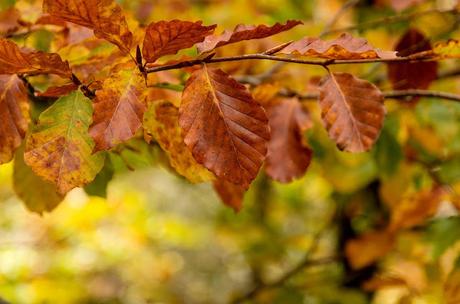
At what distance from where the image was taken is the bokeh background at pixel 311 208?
1160 millimetres

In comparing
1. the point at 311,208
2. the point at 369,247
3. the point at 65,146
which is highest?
the point at 65,146

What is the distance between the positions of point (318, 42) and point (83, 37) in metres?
0.35

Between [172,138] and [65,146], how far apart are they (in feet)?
0.45

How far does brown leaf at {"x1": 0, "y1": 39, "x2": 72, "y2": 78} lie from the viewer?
0.49m

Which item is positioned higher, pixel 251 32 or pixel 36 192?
pixel 251 32

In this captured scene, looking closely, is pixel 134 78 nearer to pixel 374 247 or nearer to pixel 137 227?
pixel 374 247

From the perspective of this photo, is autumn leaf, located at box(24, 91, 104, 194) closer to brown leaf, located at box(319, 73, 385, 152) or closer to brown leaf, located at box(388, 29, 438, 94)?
brown leaf, located at box(319, 73, 385, 152)

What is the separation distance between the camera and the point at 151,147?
0.82 metres

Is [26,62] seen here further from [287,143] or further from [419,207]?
[419,207]

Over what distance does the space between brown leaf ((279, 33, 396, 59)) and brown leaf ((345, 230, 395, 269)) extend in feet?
3.05

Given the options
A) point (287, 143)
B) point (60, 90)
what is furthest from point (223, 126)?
point (287, 143)

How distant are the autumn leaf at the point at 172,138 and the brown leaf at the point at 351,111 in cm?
16

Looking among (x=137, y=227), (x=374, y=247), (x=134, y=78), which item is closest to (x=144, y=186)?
(x=137, y=227)

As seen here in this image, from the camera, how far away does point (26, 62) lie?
50 centimetres
